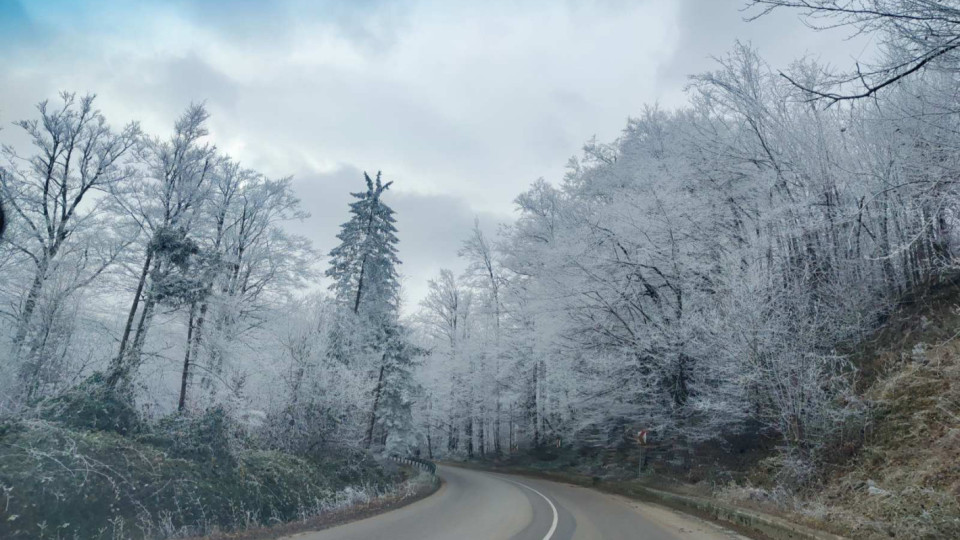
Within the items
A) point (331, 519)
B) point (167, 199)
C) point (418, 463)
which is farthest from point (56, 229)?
point (418, 463)

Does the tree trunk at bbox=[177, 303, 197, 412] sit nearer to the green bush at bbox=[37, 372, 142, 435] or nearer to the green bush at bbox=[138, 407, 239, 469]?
the green bush at bbox=[138, 407, 239, 469]

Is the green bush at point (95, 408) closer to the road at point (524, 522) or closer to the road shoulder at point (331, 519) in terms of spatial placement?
the road shoulder at point (331, 519)

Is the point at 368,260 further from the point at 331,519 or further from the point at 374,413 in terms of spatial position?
the point at 331,519

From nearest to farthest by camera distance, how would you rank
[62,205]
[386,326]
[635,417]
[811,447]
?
[811,447] → [62,205] → [635,417] → [386,326]

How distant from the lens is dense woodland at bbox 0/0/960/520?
12227mm

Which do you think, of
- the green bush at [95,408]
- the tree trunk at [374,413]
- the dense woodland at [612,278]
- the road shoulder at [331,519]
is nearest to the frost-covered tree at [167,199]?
the dense woodland at [612,278]

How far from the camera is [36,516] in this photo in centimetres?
821

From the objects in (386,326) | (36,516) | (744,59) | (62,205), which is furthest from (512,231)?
(36,516)

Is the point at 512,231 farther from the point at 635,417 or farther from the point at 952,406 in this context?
the point at 952,406

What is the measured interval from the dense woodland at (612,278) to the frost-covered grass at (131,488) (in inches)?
55.6

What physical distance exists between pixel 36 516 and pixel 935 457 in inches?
573

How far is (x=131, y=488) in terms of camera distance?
9.83m

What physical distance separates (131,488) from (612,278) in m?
15.2

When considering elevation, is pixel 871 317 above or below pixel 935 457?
above
